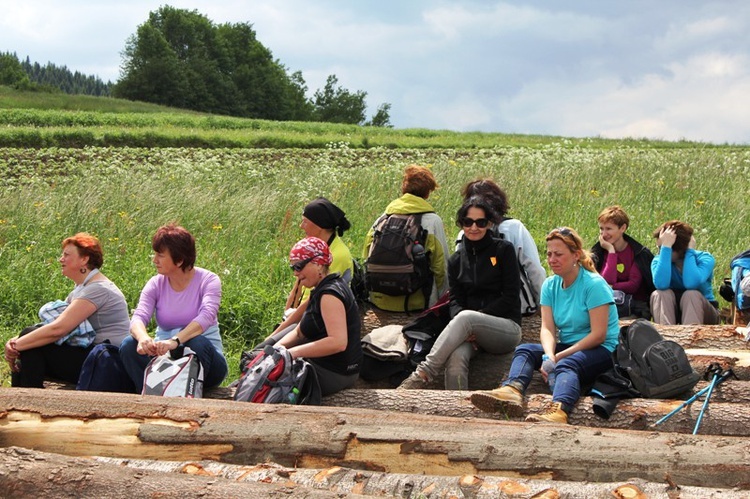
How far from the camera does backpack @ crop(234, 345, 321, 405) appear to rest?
5.67 m

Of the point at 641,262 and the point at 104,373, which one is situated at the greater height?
the point at 641,262

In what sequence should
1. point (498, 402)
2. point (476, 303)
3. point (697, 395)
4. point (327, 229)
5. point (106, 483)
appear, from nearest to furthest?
point (106, 483), point (498, 402), point (697, 395), point (476, 303), point (327, 229)

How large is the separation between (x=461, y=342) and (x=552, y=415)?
3.72ft

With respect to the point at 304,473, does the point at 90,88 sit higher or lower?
higher

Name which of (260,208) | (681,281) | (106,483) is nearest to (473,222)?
(681,281)

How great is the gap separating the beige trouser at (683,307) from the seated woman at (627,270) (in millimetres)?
163

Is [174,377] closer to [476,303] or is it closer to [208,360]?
[208,360]

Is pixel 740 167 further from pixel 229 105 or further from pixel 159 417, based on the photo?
pixel 229 105

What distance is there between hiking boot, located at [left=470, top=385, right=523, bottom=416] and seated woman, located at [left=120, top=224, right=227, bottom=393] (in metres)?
1.83

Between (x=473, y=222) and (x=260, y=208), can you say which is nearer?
(x=473, y=222)

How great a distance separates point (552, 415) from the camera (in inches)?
214

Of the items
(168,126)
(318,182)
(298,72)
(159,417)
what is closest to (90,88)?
(298,72)

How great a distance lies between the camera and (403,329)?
22.7 feet

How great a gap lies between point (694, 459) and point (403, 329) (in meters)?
2.90
